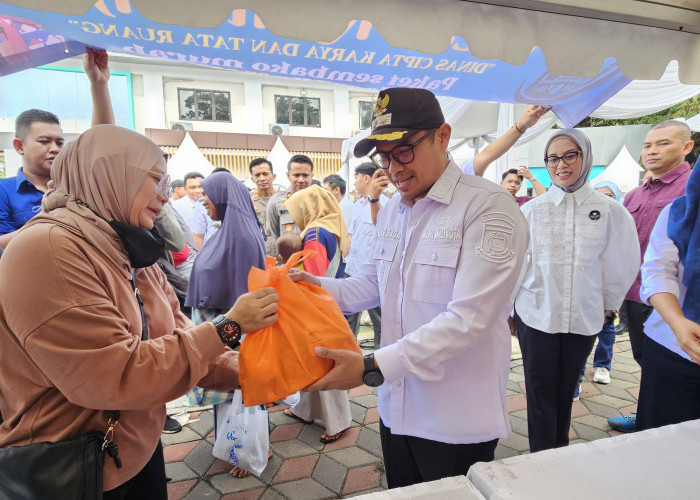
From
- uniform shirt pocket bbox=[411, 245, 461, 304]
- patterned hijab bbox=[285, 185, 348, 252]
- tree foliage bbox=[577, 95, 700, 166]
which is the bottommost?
uniform shirt pocket bbox=[411, 245, 461, 304]

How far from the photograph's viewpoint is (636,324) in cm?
345

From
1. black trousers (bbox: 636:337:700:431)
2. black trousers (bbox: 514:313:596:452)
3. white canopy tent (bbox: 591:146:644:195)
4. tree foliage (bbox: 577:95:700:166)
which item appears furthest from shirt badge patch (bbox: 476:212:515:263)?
tree foliage (bbox: 577:95:700:166)

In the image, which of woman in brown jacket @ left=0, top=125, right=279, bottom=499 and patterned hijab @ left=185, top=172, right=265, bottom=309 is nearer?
woman in brown jacket @ left=0, top=125, right=279, bottom=499

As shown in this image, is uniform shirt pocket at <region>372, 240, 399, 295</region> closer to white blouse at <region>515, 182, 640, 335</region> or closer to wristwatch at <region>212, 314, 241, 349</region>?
wristwatch at <region>212, 314, 241, 349</region>

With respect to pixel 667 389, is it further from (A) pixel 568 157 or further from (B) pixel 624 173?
(B) pixel 624 173

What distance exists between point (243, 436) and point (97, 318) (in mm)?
1853

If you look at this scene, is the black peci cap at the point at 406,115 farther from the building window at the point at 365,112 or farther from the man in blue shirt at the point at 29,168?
the building window at the point at 365,112

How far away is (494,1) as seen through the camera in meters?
1.71

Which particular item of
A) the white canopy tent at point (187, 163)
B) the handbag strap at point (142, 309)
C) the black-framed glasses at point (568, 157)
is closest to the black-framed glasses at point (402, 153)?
the handbag strap at point (142, 309)

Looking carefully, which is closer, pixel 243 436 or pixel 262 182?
pixel 243 436

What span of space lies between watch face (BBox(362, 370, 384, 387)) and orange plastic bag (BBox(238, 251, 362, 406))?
12cm

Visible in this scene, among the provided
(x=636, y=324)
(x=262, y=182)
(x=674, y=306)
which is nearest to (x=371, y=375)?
(x=674, y=306)

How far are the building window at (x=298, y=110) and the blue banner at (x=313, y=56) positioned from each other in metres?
17.3

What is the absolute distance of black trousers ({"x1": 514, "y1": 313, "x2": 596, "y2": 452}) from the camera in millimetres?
2531
